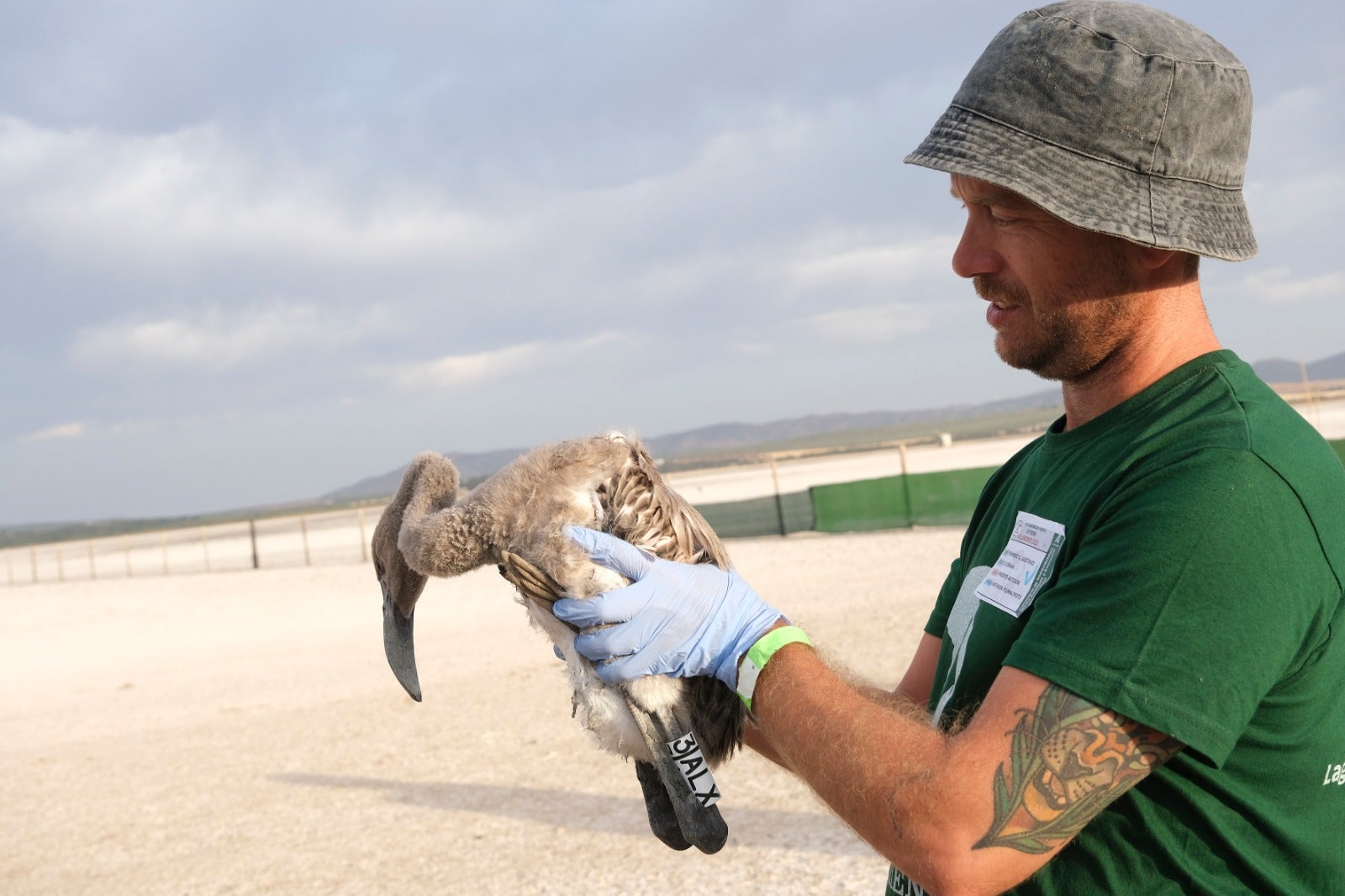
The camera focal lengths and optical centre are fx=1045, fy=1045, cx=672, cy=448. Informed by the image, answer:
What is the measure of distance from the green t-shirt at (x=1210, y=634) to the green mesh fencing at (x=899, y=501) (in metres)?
24.1

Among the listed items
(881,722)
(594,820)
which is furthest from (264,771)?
(881,722)

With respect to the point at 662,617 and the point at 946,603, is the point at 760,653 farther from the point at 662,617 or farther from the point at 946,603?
the point at 946,603

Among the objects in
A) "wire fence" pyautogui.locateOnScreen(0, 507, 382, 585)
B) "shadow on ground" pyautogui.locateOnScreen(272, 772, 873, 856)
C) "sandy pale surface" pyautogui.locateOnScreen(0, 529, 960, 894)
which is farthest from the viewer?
"wire fence" pyautogui.locateOnScreen(0, 507, 382, 585)

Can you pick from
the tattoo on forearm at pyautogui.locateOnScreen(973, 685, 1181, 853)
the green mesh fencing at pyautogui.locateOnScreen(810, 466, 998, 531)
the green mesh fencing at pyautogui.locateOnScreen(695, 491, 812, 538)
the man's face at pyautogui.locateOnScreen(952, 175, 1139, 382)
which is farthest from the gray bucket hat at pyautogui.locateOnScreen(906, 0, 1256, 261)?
the green mesh fencing at pyautogui.locateOnScreen(695, 491, 812, 538)

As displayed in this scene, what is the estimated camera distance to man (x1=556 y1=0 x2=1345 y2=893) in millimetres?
1920

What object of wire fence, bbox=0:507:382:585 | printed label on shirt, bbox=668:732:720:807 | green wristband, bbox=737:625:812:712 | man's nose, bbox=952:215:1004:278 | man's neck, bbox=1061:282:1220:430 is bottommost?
wire fence, bbox=0:507:382:585

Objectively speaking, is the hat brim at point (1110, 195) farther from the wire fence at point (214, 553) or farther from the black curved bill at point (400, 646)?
the wire fence at point (214, 553)

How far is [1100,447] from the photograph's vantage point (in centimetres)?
237

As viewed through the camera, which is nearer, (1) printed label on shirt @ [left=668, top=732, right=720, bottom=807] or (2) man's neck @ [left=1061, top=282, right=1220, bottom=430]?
(2) man's neck @ [left=1061, top=282, right=1220, bottom=430]

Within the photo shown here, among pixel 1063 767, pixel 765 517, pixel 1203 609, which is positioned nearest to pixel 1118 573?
pixel 1203 609

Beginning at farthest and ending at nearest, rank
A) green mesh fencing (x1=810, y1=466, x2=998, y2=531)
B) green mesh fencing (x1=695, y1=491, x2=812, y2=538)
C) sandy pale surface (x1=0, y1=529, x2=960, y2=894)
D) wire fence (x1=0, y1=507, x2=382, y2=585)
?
wire fence (x1=0, y1=507, x2=382, y2=585), green mesh fencing (x1=695, y1=491, x2=812, y2=538), green mesh fencing (x1=810, y1=466, x2=998, y2=531), sandy pale surface (x1=0, y1=529, x2=960, y2=894)

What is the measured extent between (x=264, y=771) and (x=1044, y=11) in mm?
10209

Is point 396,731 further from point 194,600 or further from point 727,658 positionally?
point 194,600

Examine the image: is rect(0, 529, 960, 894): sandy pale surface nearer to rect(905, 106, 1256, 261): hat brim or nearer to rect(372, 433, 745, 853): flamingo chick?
rect(372, 433, 745, 853): flamingo chick
